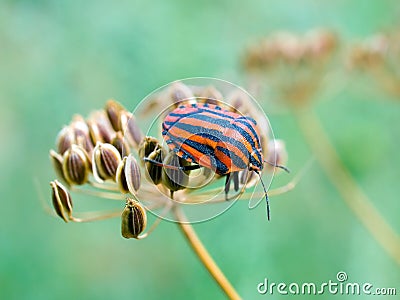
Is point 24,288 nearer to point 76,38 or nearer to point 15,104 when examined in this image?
point 15,104

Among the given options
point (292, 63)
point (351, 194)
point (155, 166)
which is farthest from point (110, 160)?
point (292, 63)

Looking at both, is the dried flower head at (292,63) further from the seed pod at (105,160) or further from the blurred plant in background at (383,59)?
the seed pod at (105,160)

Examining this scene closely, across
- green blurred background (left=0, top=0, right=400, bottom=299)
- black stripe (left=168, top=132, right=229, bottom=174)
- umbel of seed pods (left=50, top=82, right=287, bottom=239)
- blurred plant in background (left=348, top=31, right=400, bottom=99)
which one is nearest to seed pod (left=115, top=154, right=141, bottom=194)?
umbel of seed pods (left=50, top=82, right=287, bottom=239)

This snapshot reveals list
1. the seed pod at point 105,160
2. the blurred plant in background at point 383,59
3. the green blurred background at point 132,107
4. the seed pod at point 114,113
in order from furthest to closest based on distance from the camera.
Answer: the green blurred background at point 132,107, the blurred plant in background at point 383,59, the seed pod at point 114,113, the seed pod at point 105,160

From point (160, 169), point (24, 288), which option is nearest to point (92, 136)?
point (160, 169)
